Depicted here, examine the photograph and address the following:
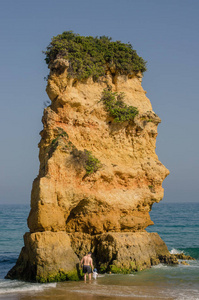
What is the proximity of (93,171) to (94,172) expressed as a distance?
66mm

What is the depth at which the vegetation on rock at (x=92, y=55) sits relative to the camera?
1530 cm

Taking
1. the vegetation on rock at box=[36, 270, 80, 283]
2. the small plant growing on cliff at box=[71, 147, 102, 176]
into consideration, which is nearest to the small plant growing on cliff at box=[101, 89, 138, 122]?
the small plant growing on cliff at box=[71, 147, 102, 176]

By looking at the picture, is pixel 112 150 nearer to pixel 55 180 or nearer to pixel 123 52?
pixel 55 180

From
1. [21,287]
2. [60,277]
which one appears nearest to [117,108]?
[60,277]

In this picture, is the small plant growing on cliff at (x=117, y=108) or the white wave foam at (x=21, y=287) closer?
the white wave foam at (x=21, y=287)

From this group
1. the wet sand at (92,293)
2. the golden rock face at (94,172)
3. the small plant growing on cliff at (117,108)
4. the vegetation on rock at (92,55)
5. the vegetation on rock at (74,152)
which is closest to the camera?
the wet sand at (92,293)

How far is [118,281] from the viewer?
13.1 metres

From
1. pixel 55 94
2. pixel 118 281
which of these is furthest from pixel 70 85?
pixel 118 281

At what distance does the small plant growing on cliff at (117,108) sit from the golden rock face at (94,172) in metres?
0.21

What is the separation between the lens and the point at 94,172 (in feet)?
47.8

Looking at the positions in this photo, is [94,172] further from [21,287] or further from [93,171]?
[21,287]

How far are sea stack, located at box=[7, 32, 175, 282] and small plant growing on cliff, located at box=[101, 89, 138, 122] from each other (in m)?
0.04

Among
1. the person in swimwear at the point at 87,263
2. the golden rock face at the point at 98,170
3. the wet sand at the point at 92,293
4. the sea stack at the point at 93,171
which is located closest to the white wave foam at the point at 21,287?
the wet sand at the point at 92,293

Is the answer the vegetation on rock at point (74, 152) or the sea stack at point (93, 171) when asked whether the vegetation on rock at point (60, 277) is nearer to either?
the sea stack at point (93, 171)
